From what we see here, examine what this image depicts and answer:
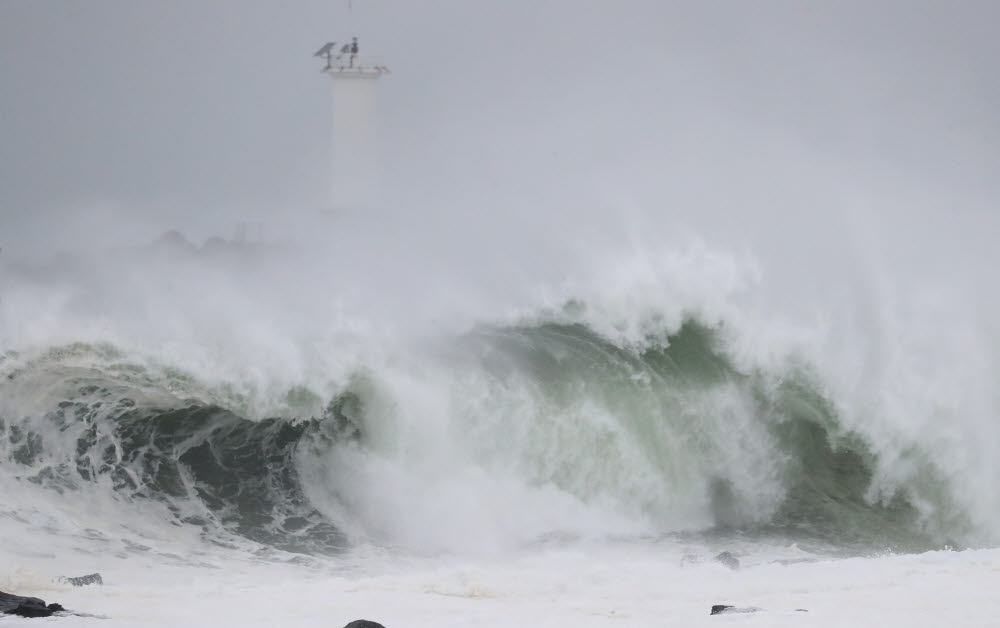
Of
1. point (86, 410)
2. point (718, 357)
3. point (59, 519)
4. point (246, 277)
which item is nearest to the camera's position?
point (59, 519)

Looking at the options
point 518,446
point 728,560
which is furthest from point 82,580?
point 518,446

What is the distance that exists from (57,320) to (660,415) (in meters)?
7.30

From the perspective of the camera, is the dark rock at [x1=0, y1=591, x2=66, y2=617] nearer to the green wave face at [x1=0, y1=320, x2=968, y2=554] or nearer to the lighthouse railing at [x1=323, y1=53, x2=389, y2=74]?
the green wave face at [x1=0, y1=320, x2=968, y2=554]

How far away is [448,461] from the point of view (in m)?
13.8

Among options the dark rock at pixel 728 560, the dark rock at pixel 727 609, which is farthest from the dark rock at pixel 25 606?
the dark rock at pixel 728 560

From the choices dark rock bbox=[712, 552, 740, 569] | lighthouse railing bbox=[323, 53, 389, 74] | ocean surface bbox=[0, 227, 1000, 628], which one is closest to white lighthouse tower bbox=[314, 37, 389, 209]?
lighthouse railing bbox=[323, 53, 389, 74]

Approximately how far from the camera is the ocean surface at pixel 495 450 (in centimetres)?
941

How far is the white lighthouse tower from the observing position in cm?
4659

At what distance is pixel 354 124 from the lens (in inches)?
1834

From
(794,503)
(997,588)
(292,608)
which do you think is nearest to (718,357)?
(794,503)

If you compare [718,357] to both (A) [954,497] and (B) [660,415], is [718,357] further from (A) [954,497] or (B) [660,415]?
(A) [954,497]

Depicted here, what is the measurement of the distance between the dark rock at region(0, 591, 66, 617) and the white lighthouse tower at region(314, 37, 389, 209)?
39.6 m

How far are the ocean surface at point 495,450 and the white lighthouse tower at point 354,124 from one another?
28.5 m

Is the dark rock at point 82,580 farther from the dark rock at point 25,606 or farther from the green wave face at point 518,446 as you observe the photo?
the green wave face at point 518,446
